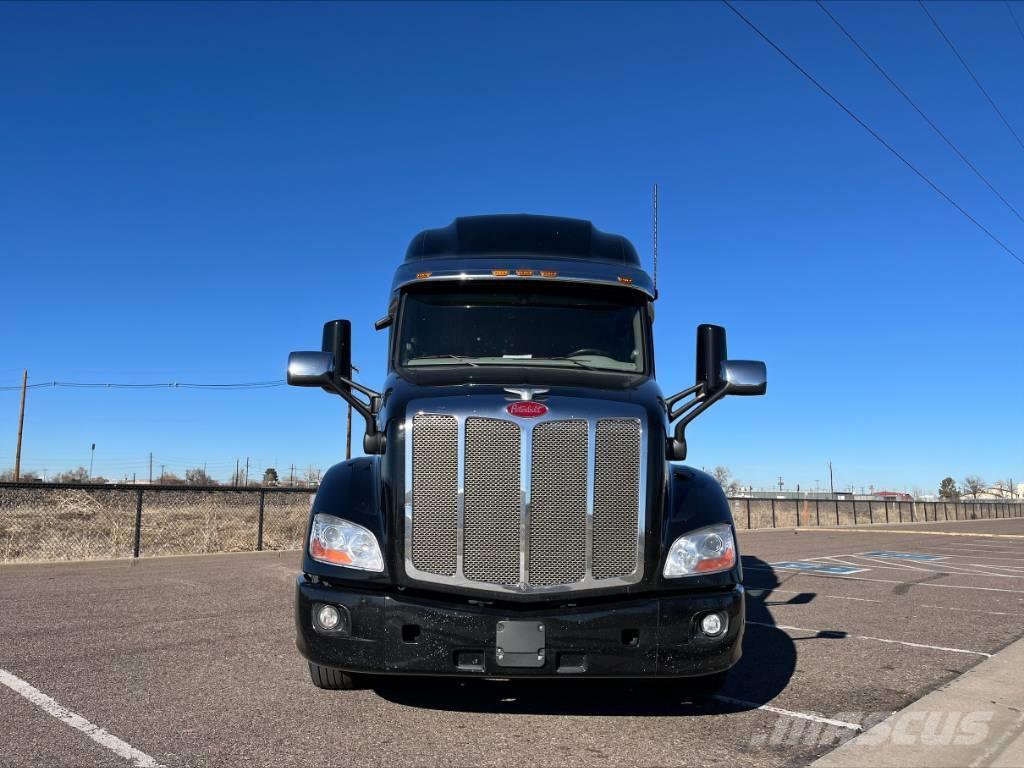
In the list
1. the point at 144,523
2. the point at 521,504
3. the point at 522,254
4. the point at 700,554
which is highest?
the point at 522,254

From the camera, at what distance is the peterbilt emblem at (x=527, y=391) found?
434cm

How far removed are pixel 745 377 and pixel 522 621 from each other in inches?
93.3

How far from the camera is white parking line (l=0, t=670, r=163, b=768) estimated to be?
12.1 ft

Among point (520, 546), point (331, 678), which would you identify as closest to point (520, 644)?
point (520, 546)

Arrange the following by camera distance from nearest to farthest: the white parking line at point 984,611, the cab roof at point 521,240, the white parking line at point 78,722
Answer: the white parking line at point 78,722
the cab roof at point 521,240
the white parking line at point 984,611

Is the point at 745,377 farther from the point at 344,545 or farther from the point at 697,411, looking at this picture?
the point at 344,545

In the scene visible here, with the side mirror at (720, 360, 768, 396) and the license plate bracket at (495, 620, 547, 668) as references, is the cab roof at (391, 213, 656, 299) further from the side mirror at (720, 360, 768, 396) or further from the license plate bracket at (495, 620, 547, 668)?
the license plate bracket at (495, 620, 547, 668)

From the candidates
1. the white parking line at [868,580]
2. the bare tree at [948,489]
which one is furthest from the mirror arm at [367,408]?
the bare tree at [948,489]

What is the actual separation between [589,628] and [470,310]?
2401mm

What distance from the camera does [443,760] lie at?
3740 mm

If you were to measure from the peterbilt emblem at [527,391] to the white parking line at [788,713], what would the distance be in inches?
91.1

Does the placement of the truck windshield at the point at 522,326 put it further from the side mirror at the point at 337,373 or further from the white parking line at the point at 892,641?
the white parking line at the point at 892,641

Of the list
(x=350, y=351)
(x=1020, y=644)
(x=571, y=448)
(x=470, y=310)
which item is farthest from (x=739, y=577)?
(x=1020, y=644)

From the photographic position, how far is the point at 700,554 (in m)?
4.30
